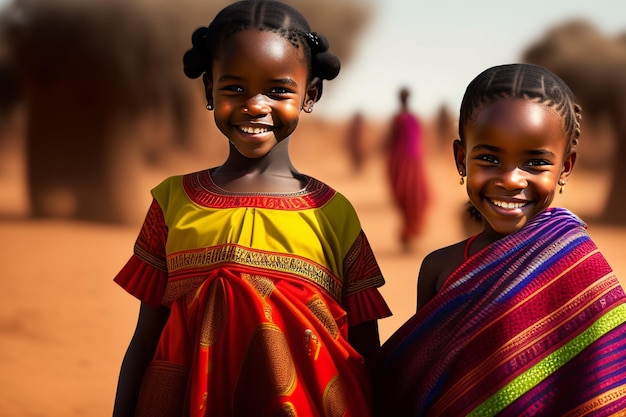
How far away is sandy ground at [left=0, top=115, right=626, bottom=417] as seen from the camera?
642cm

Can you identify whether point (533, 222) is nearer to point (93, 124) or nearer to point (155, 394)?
point (155, 394)

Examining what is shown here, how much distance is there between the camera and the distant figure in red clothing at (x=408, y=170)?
1114 centimetres

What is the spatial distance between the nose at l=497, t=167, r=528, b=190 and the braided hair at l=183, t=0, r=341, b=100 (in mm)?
621

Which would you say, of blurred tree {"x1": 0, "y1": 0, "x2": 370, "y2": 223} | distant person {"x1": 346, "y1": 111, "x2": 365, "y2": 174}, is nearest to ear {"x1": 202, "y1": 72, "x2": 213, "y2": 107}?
blurred tree {"x1": 0, "y1": 0, "x2": 370, "y2": 223}

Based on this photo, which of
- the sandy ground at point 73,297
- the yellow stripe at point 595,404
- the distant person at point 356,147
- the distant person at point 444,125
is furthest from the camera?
the distant person at point 444,125

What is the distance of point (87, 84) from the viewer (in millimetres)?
13102

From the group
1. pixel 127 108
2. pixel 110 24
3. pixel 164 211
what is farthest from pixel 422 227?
pixel 164 211

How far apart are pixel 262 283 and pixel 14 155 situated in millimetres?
18688

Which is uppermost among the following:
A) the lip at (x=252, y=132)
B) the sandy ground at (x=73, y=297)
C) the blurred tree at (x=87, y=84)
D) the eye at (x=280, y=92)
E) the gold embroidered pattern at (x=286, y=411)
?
the blurred tree at (x=87, y=84)

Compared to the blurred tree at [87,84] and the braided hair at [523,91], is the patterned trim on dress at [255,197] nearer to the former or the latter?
the braided hair at [523,91]

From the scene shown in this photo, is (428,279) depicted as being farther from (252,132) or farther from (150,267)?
(150,267)

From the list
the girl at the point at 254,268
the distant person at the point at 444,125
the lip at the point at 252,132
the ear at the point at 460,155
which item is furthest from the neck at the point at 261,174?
the distant person at the point at 444,125

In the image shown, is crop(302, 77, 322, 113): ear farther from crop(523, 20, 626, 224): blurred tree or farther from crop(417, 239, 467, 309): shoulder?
crop(523, 20, 626, 224): blurred tree

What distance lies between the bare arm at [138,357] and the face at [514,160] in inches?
38.2
